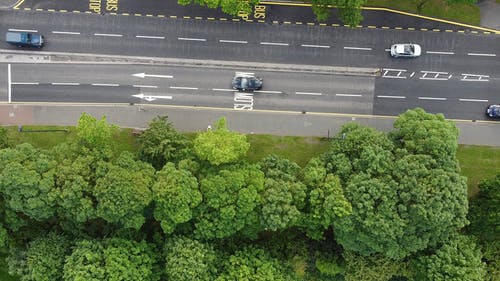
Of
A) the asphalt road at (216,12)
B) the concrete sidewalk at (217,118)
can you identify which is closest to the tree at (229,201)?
the concrete sidewalk at (217,118)

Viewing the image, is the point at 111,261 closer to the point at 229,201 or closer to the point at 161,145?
the point at 161,145

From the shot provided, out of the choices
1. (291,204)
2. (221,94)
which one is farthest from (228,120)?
(291,204)

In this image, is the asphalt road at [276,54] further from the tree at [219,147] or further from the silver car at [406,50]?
the tree at [219,147]

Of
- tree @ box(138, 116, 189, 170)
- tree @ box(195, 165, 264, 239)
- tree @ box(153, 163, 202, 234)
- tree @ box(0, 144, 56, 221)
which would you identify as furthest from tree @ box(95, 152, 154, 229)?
tree @ box(195, 165, 264, 239)

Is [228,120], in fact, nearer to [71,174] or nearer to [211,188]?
[211,188]

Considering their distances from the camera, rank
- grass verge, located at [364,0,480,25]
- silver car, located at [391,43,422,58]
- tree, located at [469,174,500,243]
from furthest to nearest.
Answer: grass verge, located at [364,0,480,25], silver car, located at [391,43,422,58], tree, located at [469,174,500,243]

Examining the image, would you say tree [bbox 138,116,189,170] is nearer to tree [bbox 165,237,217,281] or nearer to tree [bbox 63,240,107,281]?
tree [bbox 165,237,217,281]

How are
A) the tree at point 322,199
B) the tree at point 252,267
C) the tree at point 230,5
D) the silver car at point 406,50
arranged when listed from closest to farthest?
the tree at point 322,199
the tree at point 252,267
the tree at point 230,5
the silver car at point 406,50
